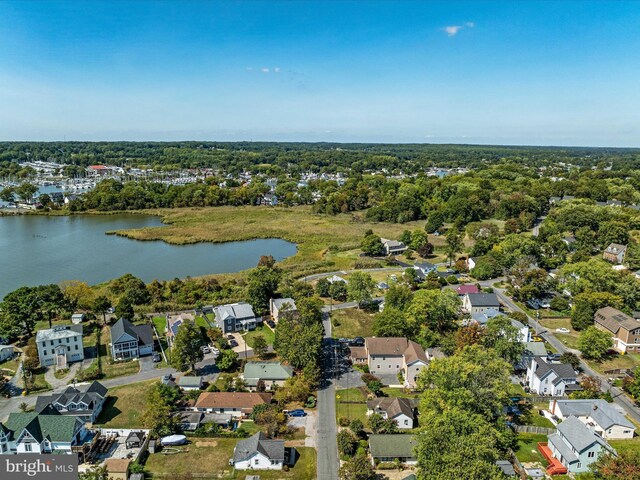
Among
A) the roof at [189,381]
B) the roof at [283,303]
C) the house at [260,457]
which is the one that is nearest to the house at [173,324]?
the roof at [189,381]

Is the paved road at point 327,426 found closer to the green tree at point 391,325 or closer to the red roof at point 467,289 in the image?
A: the green tree at point 391,325

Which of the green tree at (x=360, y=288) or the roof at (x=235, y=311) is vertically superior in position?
the green tree at (x=360, y=288)

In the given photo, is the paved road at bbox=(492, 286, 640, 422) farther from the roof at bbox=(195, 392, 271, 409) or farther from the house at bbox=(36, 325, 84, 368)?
the house at bbox=(36, 325, 84, 368)

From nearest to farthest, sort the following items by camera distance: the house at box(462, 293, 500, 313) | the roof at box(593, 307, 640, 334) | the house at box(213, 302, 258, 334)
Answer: the roof at box(593, 307, 640, 334) < the house at box(213, 302, 258, 334) < the house at box(462, 293, 500, 313)

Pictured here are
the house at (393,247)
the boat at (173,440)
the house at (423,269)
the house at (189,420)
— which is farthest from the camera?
the house at (393,247)

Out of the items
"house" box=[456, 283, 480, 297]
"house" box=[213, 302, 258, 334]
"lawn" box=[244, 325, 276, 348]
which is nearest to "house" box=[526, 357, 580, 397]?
"house" box=[456, 283, 480, 297]

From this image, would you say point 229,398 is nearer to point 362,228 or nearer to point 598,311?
point 598,311
